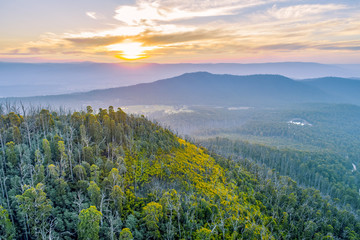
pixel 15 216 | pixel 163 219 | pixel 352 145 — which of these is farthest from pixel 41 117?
pixel 352 145

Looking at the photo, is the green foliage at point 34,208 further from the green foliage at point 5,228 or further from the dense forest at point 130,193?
the green foliage at point 5,228

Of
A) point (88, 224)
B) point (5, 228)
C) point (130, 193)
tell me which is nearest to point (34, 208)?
point (5, 228)

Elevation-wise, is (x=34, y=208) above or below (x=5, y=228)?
above

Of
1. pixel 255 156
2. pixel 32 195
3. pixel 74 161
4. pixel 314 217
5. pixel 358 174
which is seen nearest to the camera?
pixel 32 195

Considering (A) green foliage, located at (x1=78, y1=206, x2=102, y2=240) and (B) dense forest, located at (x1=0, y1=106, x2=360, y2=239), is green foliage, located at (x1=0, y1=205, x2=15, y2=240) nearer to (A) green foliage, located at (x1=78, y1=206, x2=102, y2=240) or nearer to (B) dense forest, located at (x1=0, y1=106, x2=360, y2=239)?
(B) dense forest, located at (x1=0, y1=106, x2=360, y2=239)

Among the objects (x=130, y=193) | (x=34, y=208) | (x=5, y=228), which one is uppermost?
(x=34, y=208)

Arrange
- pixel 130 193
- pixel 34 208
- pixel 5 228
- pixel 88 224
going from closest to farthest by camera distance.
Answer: pixel 5 228 → pixel 88 224 → pixel 34 208 → pixel 130 193

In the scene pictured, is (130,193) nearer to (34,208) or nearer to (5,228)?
(34,208)

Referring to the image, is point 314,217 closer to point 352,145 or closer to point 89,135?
point 89,135

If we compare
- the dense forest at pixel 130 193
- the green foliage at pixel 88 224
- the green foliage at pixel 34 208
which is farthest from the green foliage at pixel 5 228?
the green foliage at pixel 88 224
